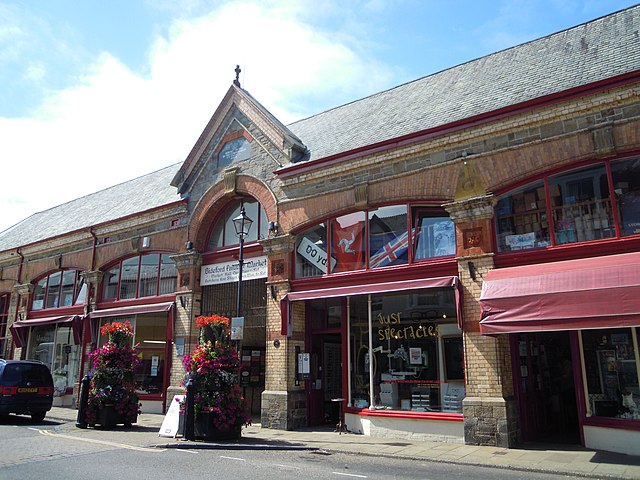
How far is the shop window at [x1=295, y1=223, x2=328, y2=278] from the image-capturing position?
1474 centimetres

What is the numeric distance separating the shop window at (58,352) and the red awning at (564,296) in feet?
56.7

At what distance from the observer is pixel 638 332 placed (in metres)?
10.0

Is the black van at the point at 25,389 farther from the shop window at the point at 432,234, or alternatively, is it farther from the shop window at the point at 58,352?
the shop window at the point at 432,234

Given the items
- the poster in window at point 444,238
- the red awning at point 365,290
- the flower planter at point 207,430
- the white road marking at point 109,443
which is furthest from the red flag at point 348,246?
the white road marking at point 109,443

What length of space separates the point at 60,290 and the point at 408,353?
1692 cm

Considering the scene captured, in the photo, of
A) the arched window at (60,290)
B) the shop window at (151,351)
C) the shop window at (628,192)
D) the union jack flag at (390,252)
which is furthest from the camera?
the arched window at (60,290)

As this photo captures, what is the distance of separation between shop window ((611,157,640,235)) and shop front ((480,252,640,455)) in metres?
0.70

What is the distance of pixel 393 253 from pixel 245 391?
7.57 meters

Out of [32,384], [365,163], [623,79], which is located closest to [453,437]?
[365,163]

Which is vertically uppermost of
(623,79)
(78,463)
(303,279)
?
(623,79)

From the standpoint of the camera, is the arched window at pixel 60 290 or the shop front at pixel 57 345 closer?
the shop front at pixel 57 345

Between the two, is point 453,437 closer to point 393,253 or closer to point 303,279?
point 393,253

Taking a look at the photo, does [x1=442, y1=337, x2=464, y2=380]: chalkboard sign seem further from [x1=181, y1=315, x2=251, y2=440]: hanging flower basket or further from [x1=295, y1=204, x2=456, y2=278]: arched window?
[x1=181, y1=315, x2=251, y2=440]: hanging flower basket

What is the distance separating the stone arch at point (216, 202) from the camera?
53.3 ft
